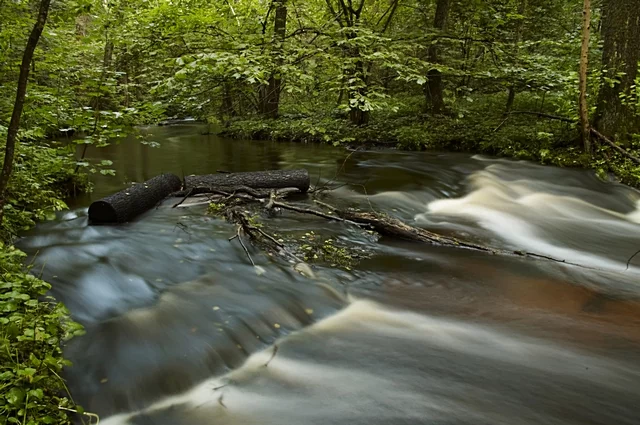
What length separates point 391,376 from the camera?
3.41m

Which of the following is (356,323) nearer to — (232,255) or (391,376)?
(391,376)

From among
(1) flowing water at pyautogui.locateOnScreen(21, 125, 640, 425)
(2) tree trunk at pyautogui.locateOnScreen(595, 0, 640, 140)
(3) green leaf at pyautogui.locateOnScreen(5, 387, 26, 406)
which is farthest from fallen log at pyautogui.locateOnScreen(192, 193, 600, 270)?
(2) tree trunk at pyautogui.locateOnScreen(595, 0, 640, 140)

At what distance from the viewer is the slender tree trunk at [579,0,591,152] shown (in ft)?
28.9

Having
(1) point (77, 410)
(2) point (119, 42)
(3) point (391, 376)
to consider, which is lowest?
(3) point (391, 376)

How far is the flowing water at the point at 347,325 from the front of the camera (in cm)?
302

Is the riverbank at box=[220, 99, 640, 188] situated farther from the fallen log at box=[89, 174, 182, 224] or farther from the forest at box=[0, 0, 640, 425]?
the fallen log at box=[89, 174, 182, 224]

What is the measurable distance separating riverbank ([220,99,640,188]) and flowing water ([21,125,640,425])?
3692 mm

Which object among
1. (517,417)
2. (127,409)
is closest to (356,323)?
(517,417)

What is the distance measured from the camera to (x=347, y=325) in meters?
4.13

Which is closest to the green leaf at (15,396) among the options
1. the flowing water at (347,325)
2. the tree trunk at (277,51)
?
the flowing water at (347,325)

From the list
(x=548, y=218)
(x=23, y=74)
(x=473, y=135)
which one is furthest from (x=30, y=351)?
(x=473, y=135)

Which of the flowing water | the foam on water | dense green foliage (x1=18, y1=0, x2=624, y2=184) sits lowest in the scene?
the flowing water

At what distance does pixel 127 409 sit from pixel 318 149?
1204 cm

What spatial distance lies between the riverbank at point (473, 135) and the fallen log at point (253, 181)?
2.12 m
